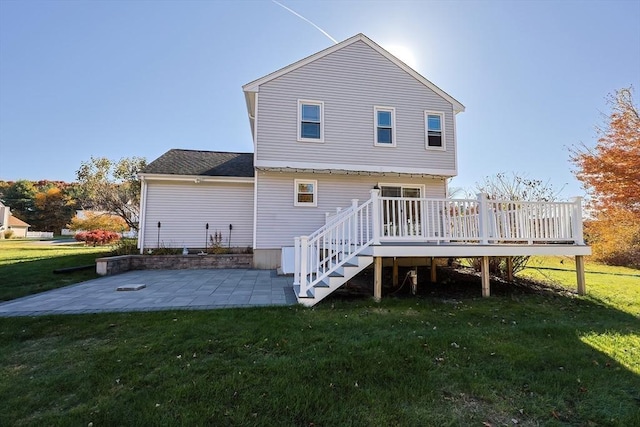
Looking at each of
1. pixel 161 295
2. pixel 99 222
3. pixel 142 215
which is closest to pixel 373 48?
pixel 142 215

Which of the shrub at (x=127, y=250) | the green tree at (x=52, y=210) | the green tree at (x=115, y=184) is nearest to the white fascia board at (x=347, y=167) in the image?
the shrub at (x=127, y=250)

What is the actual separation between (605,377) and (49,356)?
582cm

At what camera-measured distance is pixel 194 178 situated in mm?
11695

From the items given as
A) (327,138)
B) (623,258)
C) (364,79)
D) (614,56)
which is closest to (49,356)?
(327,138)

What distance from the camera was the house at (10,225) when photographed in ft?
122

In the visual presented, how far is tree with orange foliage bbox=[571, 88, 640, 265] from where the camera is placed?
40.6 ft

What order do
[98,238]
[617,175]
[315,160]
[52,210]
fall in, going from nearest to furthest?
[315,160] < [617,175] < [98,238] < [52,210]

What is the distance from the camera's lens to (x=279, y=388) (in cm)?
268

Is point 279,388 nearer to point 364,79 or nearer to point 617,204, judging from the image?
point 364,79

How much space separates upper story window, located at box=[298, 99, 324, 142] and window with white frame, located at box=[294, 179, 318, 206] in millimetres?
1518

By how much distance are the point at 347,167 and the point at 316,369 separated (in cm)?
846

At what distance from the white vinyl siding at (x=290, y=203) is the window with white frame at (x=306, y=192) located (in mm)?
129

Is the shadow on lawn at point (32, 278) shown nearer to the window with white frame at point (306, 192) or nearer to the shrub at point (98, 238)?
the window with white frame at point (306, 192)

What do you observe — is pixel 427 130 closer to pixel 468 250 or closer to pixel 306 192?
pixel 306 192
